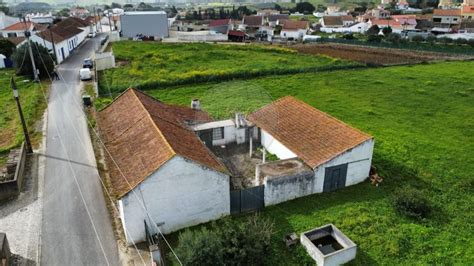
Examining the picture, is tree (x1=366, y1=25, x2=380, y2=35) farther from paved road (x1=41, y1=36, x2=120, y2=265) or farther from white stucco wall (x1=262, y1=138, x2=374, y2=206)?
paved road (x1=41, y1=36, x2=120, y2=265)

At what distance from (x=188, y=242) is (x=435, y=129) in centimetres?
2372

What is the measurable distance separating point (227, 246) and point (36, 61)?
3581cm

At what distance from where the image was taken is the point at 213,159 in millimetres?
18516

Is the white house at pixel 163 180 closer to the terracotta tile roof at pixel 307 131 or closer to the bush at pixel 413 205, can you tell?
the terracotta tile roof at pixel 307 131

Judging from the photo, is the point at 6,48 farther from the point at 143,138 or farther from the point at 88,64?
the point at 143,138

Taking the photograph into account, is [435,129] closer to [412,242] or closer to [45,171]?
[412,242]

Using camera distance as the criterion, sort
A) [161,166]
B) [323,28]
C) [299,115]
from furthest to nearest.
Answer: [323,28], [299,115], [161,166]

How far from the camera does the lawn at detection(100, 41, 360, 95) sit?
41522 mm

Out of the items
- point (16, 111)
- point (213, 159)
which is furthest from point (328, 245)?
point (16, 111)

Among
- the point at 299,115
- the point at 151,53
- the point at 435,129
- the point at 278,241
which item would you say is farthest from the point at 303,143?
the point at 151,53

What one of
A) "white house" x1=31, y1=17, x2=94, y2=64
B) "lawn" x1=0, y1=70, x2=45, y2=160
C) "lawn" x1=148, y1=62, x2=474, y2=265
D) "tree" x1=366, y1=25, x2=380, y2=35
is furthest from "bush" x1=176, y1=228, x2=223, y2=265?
"tree" x1=366, y1=25, x2=380, y2=35

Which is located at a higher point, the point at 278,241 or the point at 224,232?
the point at 224,232

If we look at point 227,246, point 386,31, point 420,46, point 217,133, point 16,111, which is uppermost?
point 386,31

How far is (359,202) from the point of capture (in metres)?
19.1
